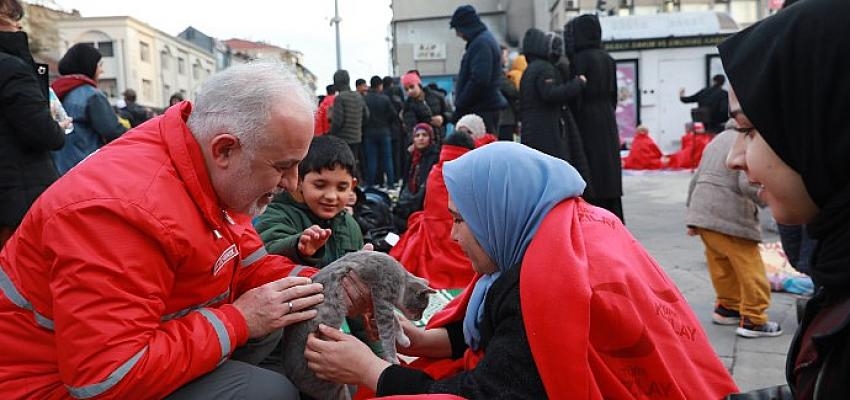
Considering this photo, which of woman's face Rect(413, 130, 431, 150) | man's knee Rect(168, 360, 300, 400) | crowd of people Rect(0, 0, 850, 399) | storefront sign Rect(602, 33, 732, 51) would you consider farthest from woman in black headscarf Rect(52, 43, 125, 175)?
storefront sign Rect(602, 33, 732, 51)

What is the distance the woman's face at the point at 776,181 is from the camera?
130cm

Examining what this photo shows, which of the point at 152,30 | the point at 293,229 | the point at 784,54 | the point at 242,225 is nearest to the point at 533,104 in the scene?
the point at 293,229

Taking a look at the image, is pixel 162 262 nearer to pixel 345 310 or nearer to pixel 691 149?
pixel 345 310

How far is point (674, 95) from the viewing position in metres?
15.8

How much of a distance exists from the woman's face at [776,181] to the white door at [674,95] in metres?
15.3

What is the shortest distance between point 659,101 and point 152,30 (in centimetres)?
4550

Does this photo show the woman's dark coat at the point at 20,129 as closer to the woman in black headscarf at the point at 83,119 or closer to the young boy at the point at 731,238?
the woman in black headscarf at the point at 83,119

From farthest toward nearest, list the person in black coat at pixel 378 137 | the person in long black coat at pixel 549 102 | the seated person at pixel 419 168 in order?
the person in black coat at pixel 378 137
the seated person at pixel 419 168
the person in long black coat at pixel 549 102

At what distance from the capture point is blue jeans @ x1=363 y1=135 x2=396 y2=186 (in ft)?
36.5

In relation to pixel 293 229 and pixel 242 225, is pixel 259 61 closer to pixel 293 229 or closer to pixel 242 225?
pixel 242 225

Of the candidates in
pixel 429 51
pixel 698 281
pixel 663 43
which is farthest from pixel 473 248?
pixel 429 51

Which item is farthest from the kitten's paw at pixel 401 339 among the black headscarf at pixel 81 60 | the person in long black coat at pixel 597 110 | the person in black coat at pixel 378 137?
the person in black coat at pixel 378 137

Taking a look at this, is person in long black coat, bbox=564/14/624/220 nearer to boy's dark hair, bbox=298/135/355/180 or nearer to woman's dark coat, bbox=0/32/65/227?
boy's dark hair, bbox=298/135/355/180

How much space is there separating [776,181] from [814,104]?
0.18 meters
